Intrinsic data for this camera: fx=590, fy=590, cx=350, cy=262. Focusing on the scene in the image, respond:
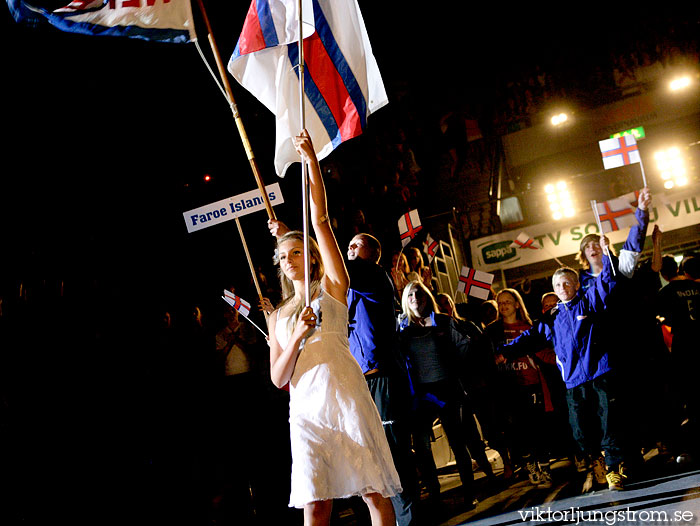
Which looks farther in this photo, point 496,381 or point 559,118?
point 559,118

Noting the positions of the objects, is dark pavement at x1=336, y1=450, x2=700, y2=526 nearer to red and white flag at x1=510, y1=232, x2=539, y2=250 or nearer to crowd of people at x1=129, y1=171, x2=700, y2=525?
crowd of people at x1=129, y1=171, x2=700, y2=525

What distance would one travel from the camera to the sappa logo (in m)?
13.7

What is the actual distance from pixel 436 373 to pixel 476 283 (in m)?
3.43

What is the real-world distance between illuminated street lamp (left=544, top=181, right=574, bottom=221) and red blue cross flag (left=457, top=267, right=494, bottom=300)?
21.2 ft

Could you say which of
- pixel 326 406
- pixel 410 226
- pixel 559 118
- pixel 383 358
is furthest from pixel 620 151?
pixel 559 118

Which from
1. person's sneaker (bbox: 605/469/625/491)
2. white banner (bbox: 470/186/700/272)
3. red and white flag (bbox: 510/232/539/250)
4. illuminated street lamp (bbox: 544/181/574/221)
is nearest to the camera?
person's sneaker (bbox: 605/469/625/491)

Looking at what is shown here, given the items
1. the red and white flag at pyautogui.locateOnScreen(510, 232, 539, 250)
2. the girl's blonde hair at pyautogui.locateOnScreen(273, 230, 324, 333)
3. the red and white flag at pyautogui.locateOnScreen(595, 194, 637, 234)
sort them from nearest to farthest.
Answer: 1. the girl's blonde hair at pyautogui.locateOnScreen(273, 230, 324, 333)
2. the red and white flag at pyautogui.locateOnScreen(595, 194, 637, 234)
3. the red and white flag at pyautogui.locateOnScreen(510, 232, 539, 250)

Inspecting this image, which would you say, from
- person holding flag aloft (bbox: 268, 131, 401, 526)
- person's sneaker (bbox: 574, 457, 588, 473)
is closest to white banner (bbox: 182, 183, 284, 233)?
person holding flag aloft (bbox: 268, 131, 401, 526)

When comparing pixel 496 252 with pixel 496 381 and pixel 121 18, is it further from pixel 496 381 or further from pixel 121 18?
pixel 121 18

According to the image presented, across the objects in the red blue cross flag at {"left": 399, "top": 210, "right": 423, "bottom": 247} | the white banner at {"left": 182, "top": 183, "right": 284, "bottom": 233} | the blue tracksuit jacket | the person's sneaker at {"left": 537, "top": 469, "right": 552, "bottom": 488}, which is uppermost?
the white banner at {"left": 182, "top": 183, "right": 284, "bottom": 233}

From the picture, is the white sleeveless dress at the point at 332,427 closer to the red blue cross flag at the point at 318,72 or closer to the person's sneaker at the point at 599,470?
the red blue cross flag at the point at 318,72

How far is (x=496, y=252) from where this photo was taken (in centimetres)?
1372

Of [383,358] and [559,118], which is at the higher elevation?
[559,118]

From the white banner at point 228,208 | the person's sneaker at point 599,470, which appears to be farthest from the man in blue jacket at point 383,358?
the person's sneaker at point 599,470
